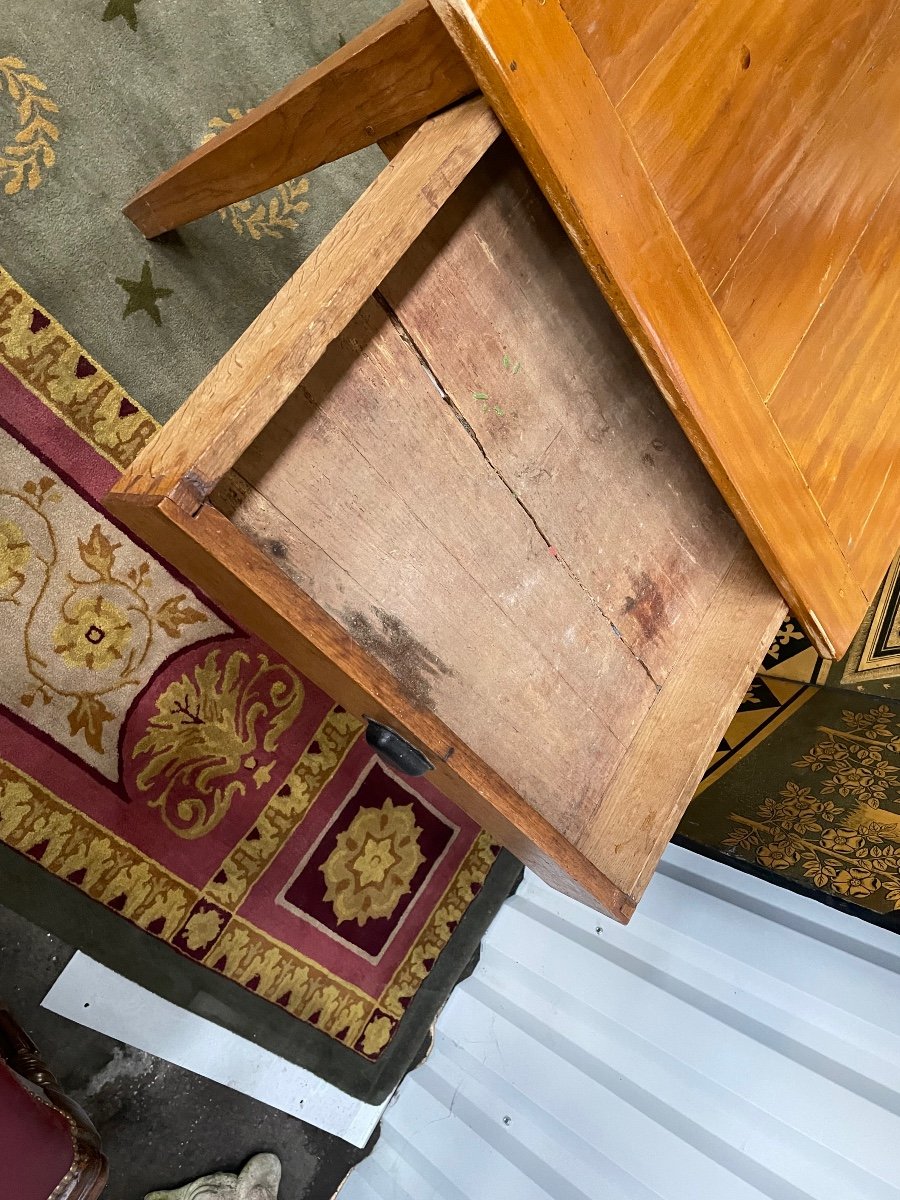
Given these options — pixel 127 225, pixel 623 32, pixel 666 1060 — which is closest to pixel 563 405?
pixel 623 32

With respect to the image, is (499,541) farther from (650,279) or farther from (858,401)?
(858,401)

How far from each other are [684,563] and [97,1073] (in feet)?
4.67

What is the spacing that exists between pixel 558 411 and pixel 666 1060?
1390 millimetres

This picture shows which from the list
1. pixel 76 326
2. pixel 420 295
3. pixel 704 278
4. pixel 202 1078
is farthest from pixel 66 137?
pixel 202 1078

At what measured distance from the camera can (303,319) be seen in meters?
0.53

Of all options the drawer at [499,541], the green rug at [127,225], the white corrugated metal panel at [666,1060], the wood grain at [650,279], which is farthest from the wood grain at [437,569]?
the white corrugated metal panel at [666,1060]

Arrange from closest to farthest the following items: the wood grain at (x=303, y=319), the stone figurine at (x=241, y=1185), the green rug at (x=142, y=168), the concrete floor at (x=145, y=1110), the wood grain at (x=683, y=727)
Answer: the wood grain at (x=303, y=319) < the wood grain at (x=683, y=727) < the green rug at (x=142, y=168) < the concrete floor at (x=145, y=1110) < the stone figurine at (x=241, y=1185)

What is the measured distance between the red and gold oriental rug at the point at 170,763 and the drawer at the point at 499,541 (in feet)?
2.40

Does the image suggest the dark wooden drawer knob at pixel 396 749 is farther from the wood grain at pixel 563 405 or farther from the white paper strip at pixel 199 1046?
the white paper strip at pixel 199 1046

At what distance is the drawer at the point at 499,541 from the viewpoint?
0.59 m

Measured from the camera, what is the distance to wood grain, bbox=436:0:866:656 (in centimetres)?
56

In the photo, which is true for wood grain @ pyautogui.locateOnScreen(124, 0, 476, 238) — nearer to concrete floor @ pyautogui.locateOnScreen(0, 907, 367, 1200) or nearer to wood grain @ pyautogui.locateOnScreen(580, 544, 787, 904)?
wood grain @ pyautogui.locateOnScreen(580, 544, 787, 904)

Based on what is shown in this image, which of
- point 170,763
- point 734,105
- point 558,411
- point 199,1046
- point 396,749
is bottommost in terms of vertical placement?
point 199,1046

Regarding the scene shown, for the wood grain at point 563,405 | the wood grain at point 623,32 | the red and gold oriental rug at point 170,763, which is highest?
the wood grain at point 623,32
